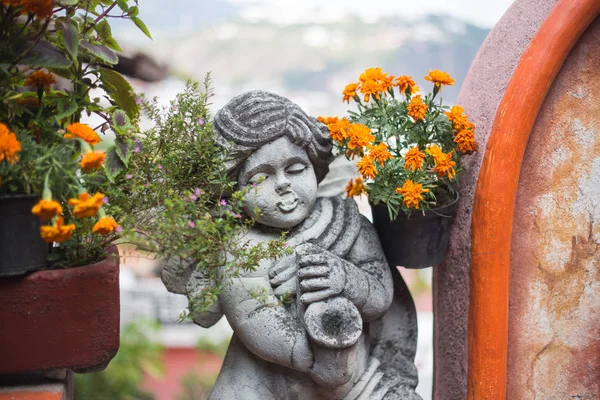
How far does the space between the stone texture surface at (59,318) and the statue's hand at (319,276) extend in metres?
0.46

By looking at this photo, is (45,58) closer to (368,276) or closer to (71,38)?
(71,38)

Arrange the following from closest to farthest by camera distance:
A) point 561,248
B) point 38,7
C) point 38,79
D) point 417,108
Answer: point 38,7, point 38,79, point 417,108, point 561,248

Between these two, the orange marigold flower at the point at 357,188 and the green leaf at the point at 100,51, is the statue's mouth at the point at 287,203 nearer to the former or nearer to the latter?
the orange marigold flower at the point at 357,188

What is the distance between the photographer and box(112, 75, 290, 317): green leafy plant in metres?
1.73

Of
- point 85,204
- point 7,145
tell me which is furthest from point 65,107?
point 85,204

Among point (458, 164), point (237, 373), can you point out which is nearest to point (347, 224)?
point (458, 164)

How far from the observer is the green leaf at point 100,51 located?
69.6 inches

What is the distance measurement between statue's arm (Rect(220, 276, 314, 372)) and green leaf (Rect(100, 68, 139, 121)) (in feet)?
1.69

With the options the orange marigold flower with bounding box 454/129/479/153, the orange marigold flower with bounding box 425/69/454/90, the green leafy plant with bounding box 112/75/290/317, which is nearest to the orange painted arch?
the orange marigold flower with bounding box 454/129/479/153

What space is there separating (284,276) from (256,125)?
40cm

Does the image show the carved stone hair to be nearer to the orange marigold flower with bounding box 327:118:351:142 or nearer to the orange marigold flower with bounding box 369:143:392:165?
the orange marigold flower with bounding box 327:118:351:142

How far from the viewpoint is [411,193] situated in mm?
1917

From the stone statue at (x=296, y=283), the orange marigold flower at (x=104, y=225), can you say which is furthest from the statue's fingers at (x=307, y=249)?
the orange marigold flower at (x=104, y=225)

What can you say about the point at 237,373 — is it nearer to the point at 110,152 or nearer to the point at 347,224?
the point at 347,224
